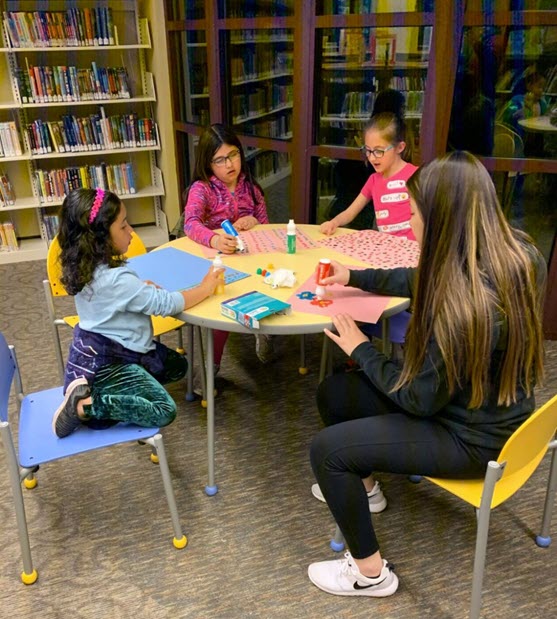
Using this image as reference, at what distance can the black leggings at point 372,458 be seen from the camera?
1.29 metres

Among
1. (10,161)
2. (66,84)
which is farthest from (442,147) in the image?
(10,161)

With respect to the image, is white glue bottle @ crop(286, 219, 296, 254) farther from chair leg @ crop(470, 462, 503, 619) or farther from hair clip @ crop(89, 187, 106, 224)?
chair leg @ crop(470, 462, 503, 619)

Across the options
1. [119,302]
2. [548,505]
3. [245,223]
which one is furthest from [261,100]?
[548,505]

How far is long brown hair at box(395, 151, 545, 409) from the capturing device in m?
1.15

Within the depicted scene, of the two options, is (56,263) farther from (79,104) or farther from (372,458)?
(79,104)

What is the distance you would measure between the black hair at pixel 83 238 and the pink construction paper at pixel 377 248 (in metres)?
0.85

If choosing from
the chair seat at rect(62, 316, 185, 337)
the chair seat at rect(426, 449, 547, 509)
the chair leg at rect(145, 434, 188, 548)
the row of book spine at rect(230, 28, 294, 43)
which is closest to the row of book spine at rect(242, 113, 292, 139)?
the row of book spine at rect(230, 28, 294, 43)

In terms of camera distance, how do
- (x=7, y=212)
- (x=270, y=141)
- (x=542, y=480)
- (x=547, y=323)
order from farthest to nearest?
(x=7, y=212), (x=270, y=141), (x=547, y=323), (x=542, y=480)

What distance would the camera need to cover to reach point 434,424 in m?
1.33

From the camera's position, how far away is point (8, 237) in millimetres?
3984

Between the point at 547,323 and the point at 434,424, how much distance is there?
1774 mm

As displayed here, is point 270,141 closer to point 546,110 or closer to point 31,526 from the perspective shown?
point 546,110

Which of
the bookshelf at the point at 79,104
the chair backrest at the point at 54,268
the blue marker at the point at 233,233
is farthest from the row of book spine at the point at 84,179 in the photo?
the blue marker at the point at 233,233

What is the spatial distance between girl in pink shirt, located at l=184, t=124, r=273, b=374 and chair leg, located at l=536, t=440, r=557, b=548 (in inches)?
51.5
